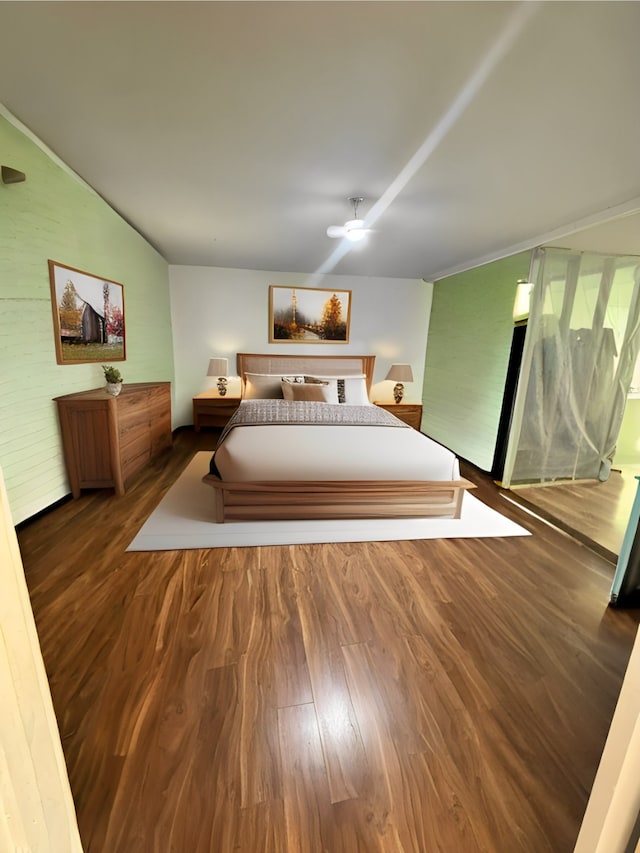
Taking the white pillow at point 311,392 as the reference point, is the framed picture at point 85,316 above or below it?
above

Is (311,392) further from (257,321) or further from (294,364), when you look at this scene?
(257,321)

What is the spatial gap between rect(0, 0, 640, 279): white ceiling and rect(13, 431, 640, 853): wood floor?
2.45 m

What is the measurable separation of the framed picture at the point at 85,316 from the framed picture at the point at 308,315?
2095mm

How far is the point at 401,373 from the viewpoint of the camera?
16.3ft

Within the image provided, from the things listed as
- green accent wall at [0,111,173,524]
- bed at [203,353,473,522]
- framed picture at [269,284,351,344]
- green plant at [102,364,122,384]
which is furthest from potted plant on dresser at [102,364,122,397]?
framed picture at [269,284,351,344]

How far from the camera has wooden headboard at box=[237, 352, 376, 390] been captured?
16.3ft

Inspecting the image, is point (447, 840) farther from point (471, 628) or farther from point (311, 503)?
point (311, 503)

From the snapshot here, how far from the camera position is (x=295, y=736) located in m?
1.20

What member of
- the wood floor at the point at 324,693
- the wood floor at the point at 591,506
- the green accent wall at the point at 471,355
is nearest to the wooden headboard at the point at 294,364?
the green accent wall at the point at 471,355

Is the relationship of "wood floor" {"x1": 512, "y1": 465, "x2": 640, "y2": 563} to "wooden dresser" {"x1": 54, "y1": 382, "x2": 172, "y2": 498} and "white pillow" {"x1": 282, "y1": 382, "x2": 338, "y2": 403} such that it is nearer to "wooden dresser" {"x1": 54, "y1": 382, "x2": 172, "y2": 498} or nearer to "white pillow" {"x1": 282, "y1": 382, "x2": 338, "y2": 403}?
"white pillow" {"x1": 282, "y1": 382, "x2": 338, "y2": 403}

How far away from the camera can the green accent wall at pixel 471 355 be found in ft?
12.1

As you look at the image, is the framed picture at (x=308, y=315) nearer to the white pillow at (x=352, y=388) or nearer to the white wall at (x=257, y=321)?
the white wall at (x=257, y=321)

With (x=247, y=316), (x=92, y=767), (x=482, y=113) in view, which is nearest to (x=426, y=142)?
(x=482, y=113)

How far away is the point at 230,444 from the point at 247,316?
2.94 m
